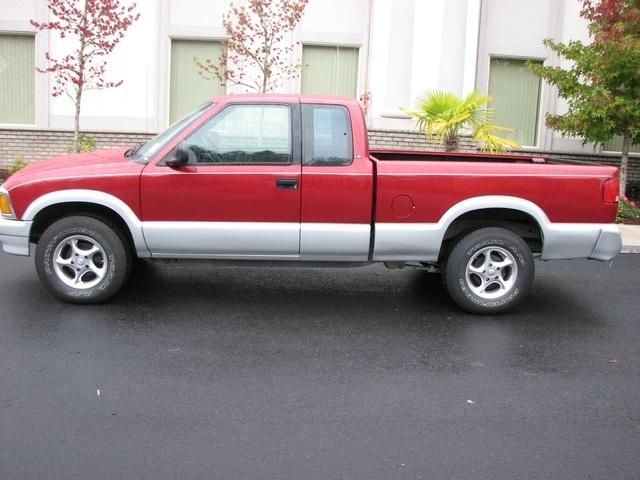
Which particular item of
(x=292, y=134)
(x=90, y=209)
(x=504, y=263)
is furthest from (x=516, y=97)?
(x=90, y=209)

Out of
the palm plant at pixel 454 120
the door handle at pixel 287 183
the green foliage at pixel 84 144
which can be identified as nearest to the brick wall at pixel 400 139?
the palm plant at pixel 454 120

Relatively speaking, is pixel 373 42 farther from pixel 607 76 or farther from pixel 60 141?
pixel 60 141

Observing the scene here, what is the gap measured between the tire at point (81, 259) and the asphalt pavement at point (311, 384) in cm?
18

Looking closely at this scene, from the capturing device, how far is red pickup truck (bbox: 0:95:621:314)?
635cm

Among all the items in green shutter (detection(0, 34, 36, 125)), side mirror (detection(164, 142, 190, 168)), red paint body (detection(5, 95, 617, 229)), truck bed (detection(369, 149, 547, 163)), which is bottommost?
red paint body (detection(5, 95, 617, 229))

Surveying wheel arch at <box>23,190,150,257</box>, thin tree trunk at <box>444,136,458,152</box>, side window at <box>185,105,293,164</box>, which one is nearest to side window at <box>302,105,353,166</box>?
side window at <box>185,105,293,164</box>

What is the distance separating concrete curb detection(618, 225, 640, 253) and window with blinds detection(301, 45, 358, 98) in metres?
6.56

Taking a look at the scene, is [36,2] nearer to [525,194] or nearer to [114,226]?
[114,226]

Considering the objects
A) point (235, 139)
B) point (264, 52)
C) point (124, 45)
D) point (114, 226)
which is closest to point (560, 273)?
point (235, 139)

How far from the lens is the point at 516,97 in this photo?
16547 millimetres

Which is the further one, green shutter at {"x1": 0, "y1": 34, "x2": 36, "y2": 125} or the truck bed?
green shutter at {"x1": 0, "y1": 34, "x2": 36, "y2": 125}

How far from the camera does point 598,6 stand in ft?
42.3

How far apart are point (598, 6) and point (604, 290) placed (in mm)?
6982

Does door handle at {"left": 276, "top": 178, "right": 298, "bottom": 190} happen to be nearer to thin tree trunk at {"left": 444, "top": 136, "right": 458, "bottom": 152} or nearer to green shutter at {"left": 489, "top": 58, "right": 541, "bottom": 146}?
thin tree trunk at {"left": 444, "top": 136, "right": 458, "bottom": 152}
